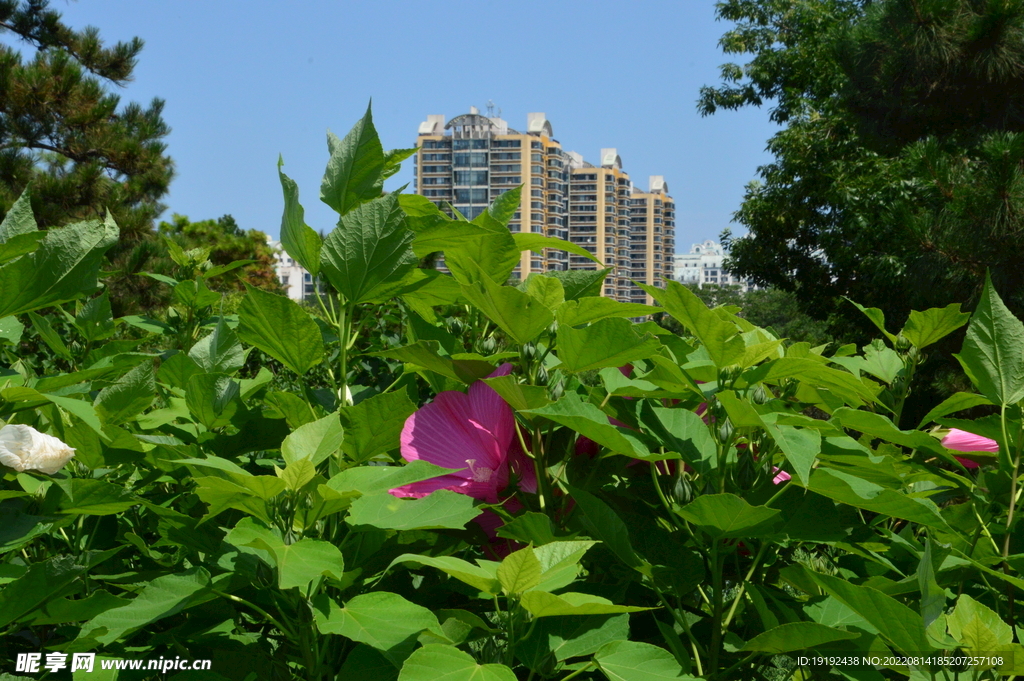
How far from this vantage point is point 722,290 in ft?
125

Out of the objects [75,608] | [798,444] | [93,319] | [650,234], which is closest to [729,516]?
[798,444]

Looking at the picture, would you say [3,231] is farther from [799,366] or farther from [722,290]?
[722,290]

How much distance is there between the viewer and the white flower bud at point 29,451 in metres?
0.46

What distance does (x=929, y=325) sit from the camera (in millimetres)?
773

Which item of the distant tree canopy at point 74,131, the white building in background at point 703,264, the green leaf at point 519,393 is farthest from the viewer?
the white building in background at point 703,264

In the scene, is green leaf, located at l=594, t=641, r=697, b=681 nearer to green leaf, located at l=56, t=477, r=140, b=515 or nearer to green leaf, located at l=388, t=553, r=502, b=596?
green leaf, located at l=388, t=553, r=502, b=596

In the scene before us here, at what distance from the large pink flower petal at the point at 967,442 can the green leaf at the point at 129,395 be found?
64 cm

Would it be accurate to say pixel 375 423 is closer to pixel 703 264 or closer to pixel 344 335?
pixel 344 335

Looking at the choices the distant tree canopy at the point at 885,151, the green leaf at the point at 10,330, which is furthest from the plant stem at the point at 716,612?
the distant tree canopy at the point at 885,151

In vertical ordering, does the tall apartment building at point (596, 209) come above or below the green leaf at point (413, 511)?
above

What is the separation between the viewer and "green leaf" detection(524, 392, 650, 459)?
0.46 metres

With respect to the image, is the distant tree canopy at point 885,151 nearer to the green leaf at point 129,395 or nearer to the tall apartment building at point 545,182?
the green leaf at point 129,395

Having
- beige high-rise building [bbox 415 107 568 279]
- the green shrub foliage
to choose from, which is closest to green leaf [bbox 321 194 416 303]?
the green shrub foliage

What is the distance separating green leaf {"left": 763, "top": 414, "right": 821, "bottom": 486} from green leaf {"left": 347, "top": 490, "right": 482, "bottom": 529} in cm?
18
